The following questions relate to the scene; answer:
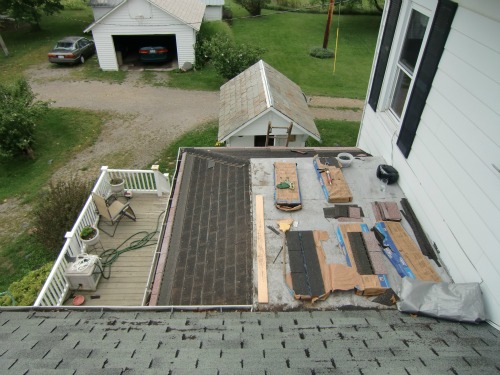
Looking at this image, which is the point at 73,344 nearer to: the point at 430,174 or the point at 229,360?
the point at 229,360

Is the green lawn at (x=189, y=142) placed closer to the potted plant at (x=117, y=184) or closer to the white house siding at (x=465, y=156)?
the potted plant at (x=117, y=184)

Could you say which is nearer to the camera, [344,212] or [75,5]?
[344,212]

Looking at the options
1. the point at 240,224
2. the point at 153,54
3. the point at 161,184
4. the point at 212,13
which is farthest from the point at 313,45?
the point at 240,224

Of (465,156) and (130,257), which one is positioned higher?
(465,156)

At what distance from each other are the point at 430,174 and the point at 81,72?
2284 centimetres

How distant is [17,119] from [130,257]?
29.4 feet

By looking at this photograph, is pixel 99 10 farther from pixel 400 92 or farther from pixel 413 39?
pixel 413 39

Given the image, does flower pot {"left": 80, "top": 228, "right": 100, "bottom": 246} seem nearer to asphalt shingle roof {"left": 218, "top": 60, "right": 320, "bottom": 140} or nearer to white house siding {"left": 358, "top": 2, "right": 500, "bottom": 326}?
asphalt shingle roof {"left": 218, "top": 60, "right": 320, "bottom": 140}

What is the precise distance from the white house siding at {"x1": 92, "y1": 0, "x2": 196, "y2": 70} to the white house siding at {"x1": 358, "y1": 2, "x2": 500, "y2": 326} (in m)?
19.5

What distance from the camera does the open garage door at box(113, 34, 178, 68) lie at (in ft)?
77.4

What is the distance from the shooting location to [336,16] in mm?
35281

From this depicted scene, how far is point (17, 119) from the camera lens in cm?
1379

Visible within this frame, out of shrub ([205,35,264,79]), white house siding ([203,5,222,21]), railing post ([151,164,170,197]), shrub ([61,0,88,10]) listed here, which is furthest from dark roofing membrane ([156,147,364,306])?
shrub ([61,0,88,10])

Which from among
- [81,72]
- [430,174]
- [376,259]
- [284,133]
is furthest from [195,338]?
[81,72]
